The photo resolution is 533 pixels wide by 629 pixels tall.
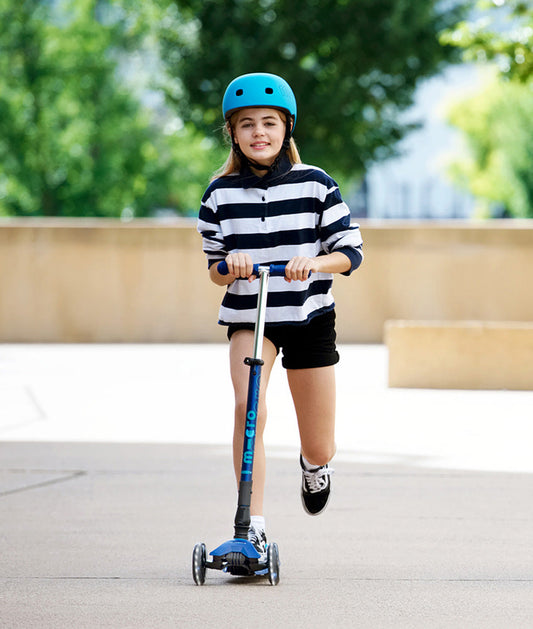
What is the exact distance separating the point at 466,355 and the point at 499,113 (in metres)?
43.0

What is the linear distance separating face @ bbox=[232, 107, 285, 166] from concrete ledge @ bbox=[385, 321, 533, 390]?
6.70 metres

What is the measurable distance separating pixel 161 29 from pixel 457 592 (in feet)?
96.5

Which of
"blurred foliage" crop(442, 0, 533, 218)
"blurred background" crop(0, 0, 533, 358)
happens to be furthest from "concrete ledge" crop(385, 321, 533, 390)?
"blurred foliage" crop(442, 0, 533, 218)

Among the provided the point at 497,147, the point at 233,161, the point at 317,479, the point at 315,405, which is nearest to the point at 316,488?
the point at 317,479

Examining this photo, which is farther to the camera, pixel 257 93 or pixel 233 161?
pixel 233 161

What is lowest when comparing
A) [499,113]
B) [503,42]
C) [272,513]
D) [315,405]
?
[272,513]

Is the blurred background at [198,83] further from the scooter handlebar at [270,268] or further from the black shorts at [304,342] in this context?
the scooter handlebar at [270,268]

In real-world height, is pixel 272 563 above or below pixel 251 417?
below

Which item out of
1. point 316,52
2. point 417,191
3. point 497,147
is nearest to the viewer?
point 316,52

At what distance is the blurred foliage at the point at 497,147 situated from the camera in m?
47.0

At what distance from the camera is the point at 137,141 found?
39.9 metres

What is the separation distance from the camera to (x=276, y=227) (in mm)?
4371

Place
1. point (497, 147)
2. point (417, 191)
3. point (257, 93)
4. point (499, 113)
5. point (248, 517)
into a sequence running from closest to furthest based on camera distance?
point (248, 517) < point (257, 93) < point (499, 113) < point (497, 147) < point (417, 191)

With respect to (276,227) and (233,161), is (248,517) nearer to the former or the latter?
(276,227)
